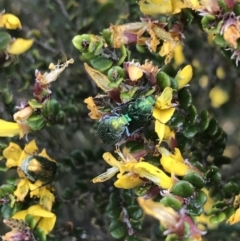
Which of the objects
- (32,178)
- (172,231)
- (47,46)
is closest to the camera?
(172,231)

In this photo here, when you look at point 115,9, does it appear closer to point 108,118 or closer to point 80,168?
point 80,168

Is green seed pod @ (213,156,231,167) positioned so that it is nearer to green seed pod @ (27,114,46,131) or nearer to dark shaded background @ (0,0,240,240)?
dark shaded background @ (0,0,240,240)

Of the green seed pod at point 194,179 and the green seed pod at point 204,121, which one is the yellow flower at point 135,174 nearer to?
the green seed pod at point 194,179

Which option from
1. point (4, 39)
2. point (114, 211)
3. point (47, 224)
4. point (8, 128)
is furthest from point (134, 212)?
point (4, 39)

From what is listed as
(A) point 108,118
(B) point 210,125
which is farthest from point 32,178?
(B) point 210,125

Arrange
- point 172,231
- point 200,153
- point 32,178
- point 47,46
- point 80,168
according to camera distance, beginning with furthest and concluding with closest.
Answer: point 47,46 → point 80,168 → point 200,153 → point 32,178 → point 172,231

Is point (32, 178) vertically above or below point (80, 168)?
above
